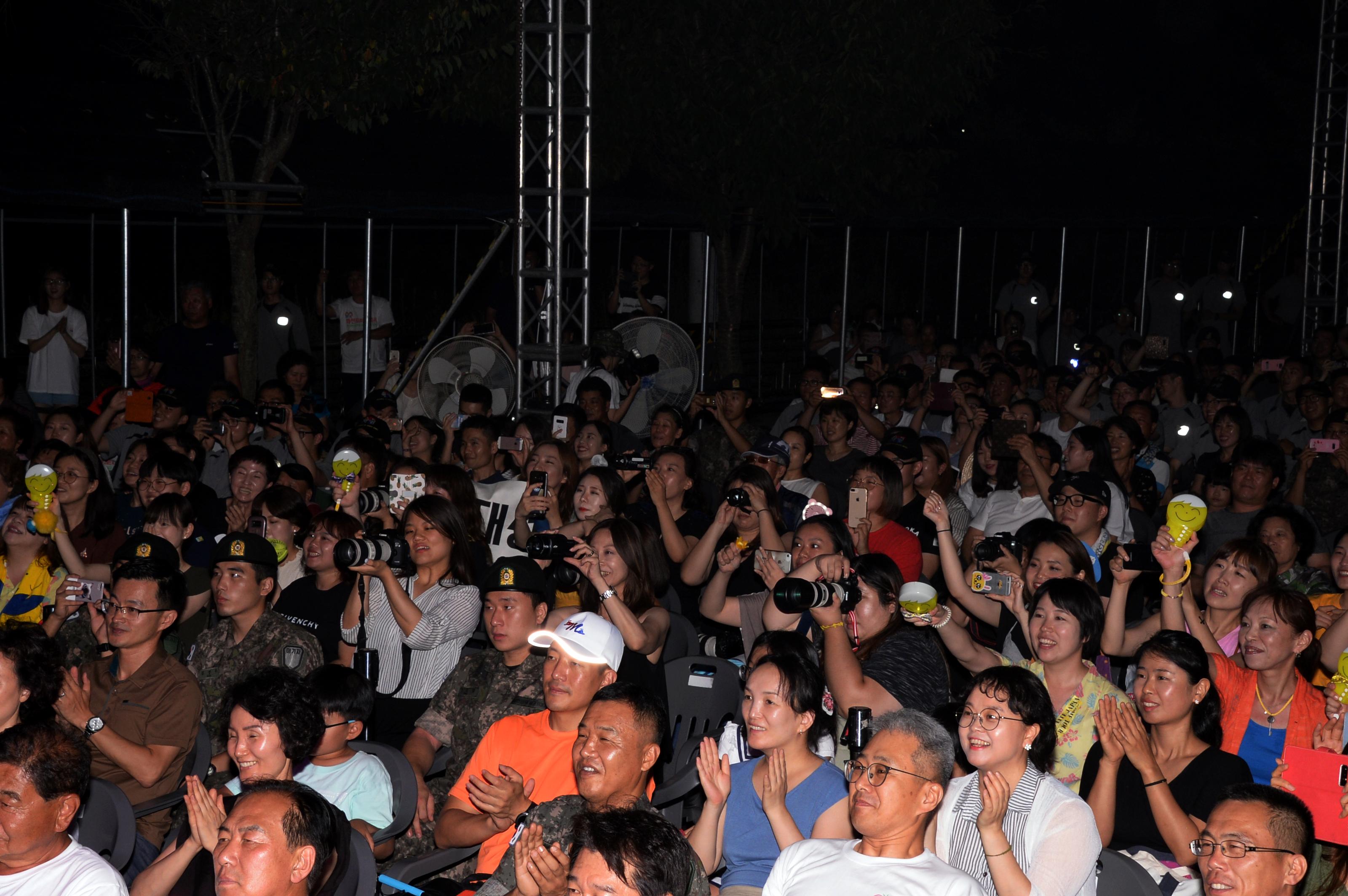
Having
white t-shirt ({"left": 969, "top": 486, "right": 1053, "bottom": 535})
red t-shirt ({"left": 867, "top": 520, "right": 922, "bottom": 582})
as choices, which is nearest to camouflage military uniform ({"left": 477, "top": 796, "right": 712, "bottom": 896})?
red t-shirt ({"left": 867, "top": 520, "right": 922, "bottom": 582})

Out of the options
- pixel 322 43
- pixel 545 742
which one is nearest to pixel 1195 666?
pixel 545 742

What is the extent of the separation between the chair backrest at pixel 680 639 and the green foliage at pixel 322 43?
6105 millimetres

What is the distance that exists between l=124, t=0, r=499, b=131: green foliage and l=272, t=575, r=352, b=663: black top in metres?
5.65

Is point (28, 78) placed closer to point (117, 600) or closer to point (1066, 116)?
point (117, 600)

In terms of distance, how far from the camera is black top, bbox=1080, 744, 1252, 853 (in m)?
3.96

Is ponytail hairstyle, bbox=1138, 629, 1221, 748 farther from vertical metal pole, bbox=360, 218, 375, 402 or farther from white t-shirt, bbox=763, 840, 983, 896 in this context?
vertical metal pole, bbox=360, 218, 375, 402

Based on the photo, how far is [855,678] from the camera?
446 centimetres

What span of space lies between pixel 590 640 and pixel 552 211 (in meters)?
4.98

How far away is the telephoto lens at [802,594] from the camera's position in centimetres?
448

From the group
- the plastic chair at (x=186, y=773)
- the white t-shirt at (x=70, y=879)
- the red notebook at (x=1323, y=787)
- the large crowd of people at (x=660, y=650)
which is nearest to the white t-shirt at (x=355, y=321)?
the large crowd of people at (x=660, y=650)

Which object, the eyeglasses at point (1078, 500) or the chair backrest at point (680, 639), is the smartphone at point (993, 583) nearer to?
the eyeglasses at point (1078, 500)

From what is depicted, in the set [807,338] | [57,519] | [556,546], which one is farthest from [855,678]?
[807,338]

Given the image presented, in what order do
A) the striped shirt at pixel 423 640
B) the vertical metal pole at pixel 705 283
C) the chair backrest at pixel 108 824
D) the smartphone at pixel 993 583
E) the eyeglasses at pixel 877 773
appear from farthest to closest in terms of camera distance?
the vertical metal pole at pixel 705 283, the striped shirt at pixel 423 640, the smartphone at pixel 993 583, the chair backrest at pixel 108 824, the eyeglasses at pixel 877 773

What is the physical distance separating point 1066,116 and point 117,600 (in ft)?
76.1
